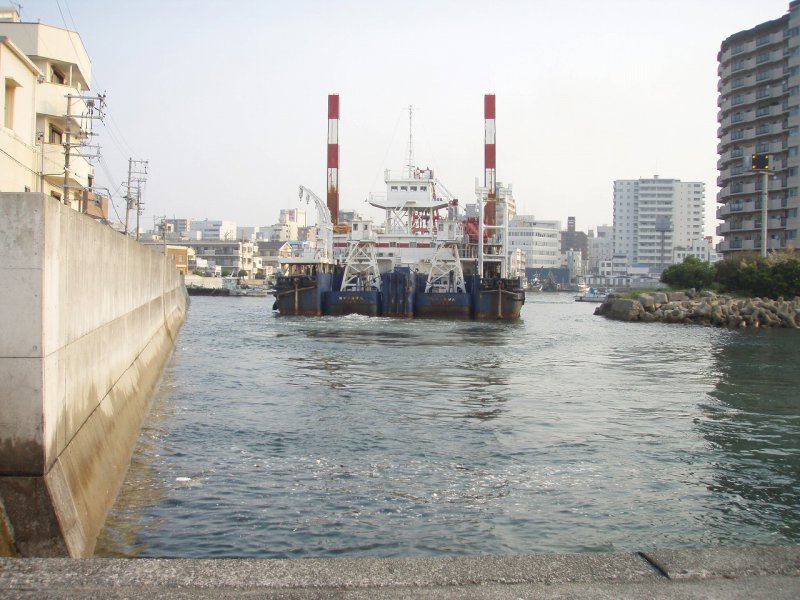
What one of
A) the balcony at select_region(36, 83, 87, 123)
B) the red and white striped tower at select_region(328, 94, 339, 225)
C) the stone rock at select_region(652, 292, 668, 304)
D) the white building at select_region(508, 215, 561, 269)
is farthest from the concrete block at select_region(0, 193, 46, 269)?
the white building at select_region(508, 215, 561, 269)

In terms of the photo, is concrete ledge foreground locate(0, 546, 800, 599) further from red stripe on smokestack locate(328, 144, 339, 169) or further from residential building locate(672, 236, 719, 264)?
residential building locate(672, 236, 719, 264)

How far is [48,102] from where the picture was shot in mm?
22000

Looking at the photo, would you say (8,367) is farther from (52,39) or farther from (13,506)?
(52,39)

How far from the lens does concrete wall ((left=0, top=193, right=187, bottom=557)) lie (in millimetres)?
4719

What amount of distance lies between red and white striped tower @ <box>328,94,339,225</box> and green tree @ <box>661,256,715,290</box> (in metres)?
25.4

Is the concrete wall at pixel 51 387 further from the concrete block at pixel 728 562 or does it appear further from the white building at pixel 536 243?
the white building at pixel 536 243

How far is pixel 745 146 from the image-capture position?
60.0 meters

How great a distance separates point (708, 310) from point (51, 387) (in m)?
41.9

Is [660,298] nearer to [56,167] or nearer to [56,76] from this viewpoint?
[56,76]

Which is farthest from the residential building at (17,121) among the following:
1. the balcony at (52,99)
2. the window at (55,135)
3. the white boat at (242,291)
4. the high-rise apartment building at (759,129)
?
the white boat at (242,291)

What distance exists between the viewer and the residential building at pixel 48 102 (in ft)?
61.2

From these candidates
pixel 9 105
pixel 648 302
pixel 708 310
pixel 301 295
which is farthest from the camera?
pixel 648 302

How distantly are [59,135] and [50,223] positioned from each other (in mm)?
20747

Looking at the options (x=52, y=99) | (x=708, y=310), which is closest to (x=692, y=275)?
(x=708, y=310)
